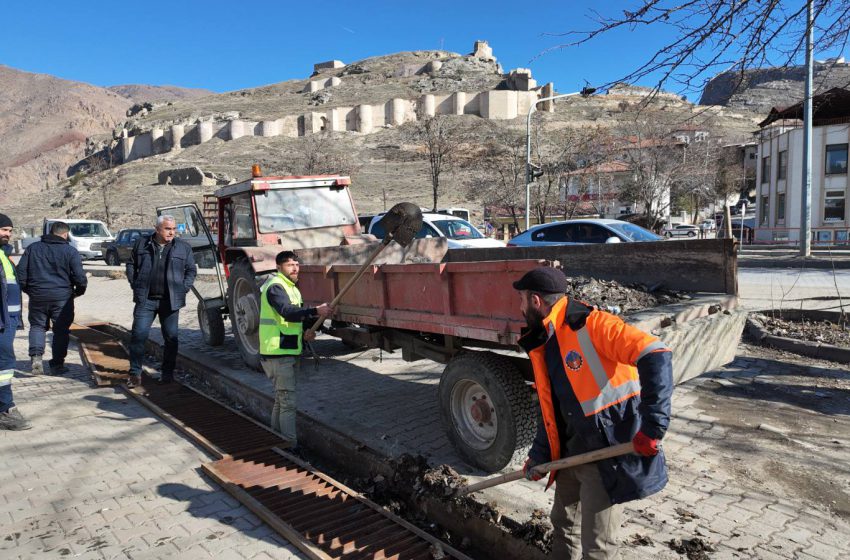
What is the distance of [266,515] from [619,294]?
3.20 m

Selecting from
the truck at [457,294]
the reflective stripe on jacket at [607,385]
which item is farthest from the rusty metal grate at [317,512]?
the reflective stripe on jacket at [607,385]

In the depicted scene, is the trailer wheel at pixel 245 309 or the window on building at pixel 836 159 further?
the window on building at pixel 836 159

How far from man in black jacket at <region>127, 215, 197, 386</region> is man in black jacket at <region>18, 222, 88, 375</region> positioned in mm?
1001

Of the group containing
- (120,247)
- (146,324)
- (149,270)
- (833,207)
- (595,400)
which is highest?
(833,207)

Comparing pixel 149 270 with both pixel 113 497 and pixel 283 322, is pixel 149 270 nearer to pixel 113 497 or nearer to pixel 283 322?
pixel 283 322

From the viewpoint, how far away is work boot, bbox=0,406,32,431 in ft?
17.1

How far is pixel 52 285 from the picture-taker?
23.2 feet

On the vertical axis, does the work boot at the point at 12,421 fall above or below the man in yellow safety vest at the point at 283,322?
below

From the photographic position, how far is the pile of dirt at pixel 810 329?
7.12 metres

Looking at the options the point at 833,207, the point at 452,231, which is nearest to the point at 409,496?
the point at 452,231

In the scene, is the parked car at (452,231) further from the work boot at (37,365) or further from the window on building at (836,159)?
the window on building at (836,159)

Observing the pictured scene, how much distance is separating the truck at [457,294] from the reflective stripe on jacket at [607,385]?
0.88 metres

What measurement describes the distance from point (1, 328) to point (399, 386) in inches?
147

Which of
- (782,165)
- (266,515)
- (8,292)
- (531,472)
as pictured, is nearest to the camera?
(531,472)
